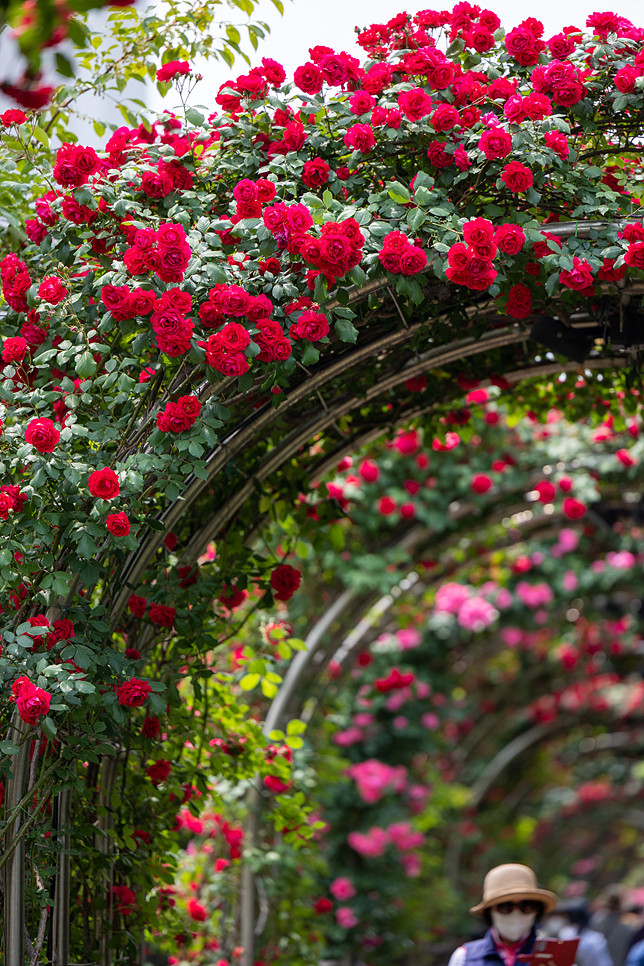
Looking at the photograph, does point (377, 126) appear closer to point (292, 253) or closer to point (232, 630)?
point (292, 253)

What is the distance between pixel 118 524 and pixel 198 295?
22.4 inches

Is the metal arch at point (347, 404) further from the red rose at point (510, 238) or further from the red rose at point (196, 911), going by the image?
the red rose at point (196, 911)

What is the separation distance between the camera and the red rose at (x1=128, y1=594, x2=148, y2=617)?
2.47 m

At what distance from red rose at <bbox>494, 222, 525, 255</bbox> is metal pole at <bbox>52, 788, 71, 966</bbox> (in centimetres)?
166

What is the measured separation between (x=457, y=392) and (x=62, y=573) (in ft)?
6.06

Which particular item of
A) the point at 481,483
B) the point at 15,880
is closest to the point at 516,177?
the point at 15,880

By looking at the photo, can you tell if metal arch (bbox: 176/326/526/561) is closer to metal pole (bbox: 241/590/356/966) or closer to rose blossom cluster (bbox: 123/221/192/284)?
rose blossom cluster (bbox: 123/221/192/284)

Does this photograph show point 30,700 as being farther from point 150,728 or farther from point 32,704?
point 150,728

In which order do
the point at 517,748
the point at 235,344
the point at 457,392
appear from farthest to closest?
the point at 517,748
the point at 457,392
the point at 235,344

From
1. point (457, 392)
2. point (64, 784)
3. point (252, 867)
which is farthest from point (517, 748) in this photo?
point (64, 784)

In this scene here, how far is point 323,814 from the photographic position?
6.64 metres

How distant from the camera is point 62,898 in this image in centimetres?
235

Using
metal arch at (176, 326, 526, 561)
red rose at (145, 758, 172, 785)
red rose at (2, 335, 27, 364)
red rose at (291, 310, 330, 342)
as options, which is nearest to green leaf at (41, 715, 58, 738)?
red rose at (145, 758, 172, 785)

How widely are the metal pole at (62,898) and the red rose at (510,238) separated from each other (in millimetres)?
1663
